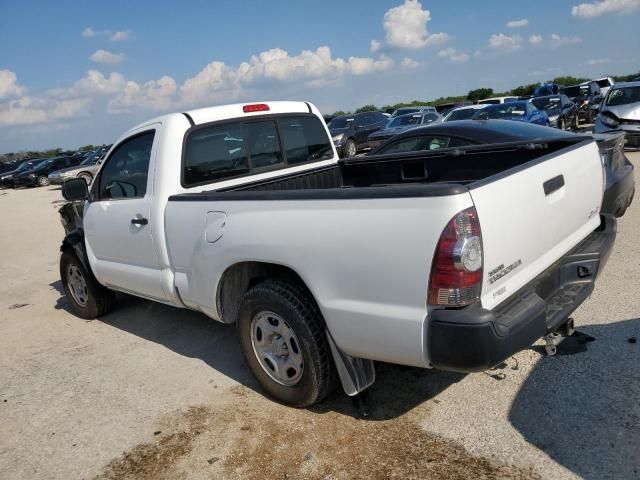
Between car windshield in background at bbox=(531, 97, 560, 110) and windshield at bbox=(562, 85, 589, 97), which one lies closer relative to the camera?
car windshield in background at bbox=(531, 97, 560, 110)

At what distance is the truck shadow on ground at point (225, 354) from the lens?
3.39 metres

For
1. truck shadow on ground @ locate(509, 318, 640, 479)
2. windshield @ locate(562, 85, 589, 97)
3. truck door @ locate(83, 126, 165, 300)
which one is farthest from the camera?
windshield @ locate(562, 85, 589, 97)

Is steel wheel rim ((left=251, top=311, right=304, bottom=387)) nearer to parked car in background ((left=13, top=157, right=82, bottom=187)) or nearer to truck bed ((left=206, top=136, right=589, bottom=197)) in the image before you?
truck bed ((left=206, top=136, right=589, bottom=197))

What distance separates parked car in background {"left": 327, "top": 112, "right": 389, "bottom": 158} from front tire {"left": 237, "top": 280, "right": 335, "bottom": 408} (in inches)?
630

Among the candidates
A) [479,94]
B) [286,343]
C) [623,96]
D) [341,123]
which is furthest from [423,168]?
[479,94]

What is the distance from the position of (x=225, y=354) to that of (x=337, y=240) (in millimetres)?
2152

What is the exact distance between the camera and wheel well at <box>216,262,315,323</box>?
3482 millimetres

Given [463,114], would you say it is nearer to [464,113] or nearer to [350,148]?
[464,113]

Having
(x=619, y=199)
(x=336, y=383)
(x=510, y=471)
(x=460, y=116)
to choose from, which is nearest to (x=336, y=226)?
(x=336, y=383)

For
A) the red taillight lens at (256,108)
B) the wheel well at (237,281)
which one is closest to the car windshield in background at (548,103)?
the red taillight lens at (256,108)

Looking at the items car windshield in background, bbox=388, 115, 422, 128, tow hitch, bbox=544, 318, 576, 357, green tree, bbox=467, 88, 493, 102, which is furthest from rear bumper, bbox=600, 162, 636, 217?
green tree, bbox=467, 88, 493, 102

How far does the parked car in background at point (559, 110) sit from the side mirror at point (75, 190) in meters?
16.7

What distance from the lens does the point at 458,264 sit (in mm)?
2338

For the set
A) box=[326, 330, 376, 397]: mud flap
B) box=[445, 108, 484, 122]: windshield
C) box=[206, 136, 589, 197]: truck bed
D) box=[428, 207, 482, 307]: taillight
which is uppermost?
box=[445, 108, 484, 122]: windshield
